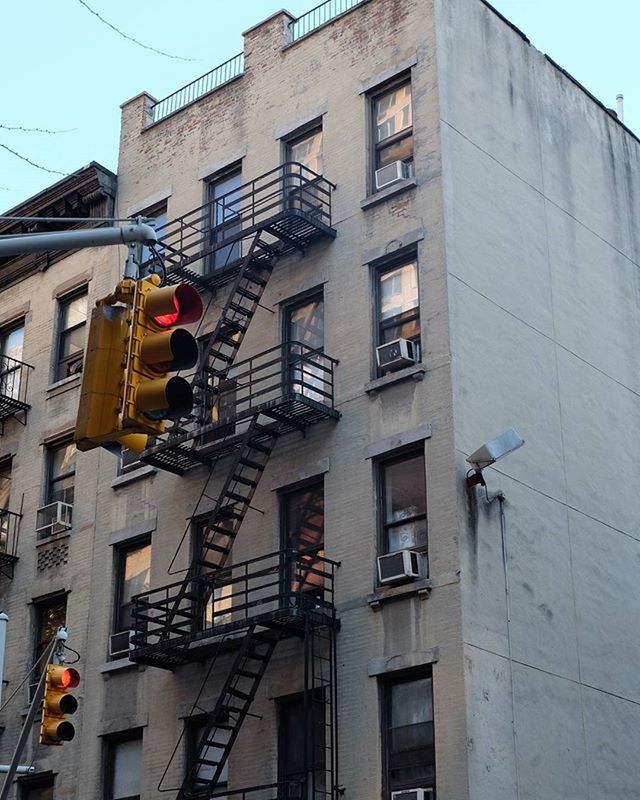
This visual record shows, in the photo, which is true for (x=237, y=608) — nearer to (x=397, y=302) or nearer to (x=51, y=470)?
(x=397, y=302)

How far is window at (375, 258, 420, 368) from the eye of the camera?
24.5 meters

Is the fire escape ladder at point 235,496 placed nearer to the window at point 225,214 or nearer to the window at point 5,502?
the window at point 225,214

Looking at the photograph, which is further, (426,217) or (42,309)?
(42,309)

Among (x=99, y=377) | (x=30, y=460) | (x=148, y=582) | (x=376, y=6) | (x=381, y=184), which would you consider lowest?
(x=99, y=377)

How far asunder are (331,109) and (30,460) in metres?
10.5

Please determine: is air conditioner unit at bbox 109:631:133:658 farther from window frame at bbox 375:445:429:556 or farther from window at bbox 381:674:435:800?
window at bbox 381:674:435:800

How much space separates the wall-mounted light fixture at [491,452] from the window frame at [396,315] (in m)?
2.48

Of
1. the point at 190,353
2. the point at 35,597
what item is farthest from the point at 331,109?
the point at 190,353

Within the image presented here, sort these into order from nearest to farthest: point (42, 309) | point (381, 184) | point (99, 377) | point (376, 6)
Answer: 1. point (99, 377)
2. point (381, 184)
3. point (376, 6)
4. point (42, 309)

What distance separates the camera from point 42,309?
32844 millimetres

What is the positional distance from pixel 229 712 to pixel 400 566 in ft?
13.7

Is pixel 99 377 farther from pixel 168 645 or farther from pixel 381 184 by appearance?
pixel 381 184

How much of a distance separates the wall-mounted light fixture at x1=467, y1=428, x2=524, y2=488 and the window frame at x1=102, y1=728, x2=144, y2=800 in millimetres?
8386

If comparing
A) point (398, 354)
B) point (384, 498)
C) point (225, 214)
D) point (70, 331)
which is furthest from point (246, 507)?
point (70, 331)
